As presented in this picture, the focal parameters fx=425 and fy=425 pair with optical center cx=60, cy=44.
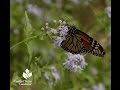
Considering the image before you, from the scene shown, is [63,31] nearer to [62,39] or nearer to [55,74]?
[62,39]

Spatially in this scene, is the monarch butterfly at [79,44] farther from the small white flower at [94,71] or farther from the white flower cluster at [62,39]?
the small white flower at [94,71]

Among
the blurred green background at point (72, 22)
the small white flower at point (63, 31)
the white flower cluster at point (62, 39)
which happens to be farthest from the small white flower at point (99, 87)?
the small white flower at point (63, 31)

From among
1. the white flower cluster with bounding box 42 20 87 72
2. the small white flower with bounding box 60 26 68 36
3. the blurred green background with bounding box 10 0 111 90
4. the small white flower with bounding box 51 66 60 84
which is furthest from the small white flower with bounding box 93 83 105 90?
the small white flower with bounding box 60 26 68 36

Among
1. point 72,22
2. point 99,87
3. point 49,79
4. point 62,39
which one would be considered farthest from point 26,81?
point 99,87

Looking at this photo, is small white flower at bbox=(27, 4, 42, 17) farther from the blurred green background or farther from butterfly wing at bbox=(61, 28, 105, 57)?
butterfly wing at bbox=(61, 28, 105, 57)

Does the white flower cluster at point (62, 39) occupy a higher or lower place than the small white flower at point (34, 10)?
lower

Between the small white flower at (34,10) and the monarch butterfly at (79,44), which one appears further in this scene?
the small white flower at (34,10)
